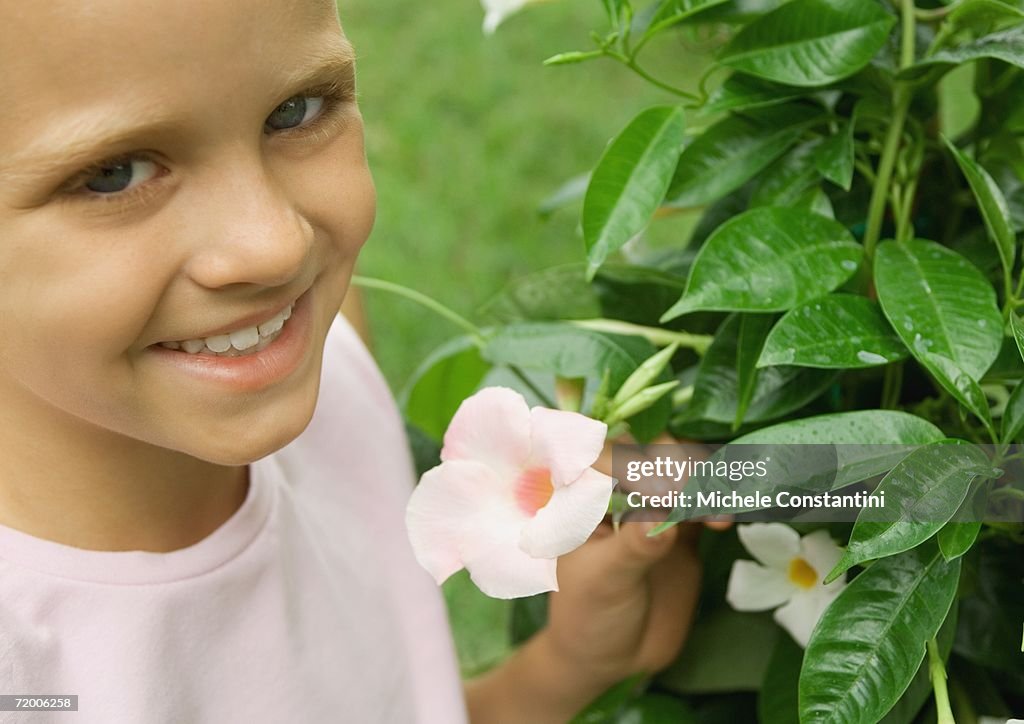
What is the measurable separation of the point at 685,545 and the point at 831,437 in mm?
329

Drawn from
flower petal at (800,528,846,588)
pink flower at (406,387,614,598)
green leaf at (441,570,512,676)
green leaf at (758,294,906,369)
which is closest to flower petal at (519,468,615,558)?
pink flower at (406,387,614,598)

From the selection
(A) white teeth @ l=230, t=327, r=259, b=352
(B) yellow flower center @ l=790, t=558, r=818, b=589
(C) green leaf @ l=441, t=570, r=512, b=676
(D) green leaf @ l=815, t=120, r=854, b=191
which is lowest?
(C) green leaf @ l=441, t=570, r=512, b=676

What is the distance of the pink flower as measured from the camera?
0.55 metres

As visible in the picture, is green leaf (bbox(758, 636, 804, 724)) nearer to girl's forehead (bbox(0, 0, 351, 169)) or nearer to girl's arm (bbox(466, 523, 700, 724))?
girl's arm (bbox(466, 523, 700, 724))

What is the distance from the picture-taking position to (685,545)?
0.90 meters

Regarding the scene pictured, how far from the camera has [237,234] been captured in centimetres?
54

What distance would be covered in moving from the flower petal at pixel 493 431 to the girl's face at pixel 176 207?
0.09 metres

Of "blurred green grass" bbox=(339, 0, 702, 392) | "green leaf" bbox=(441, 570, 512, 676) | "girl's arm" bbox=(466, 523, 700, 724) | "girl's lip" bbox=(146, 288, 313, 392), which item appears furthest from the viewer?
"blurred green grass" bbox=(339, 0, 702, 392)

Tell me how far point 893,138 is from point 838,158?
0.05 metres

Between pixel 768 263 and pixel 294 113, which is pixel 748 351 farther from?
pixel 294 113

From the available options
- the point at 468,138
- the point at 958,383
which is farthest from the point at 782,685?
the point at 468,138

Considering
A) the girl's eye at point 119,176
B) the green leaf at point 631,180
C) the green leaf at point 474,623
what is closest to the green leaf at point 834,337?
the green leaf at point 631,180

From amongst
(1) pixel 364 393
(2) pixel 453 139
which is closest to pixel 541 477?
(1) pixel 364 393

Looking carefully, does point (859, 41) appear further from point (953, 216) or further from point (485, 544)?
point (485, 544)
